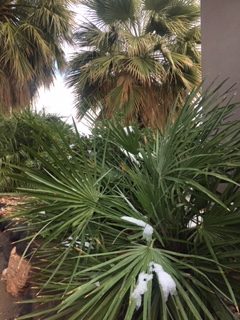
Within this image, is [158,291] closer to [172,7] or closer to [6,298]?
[6,298]

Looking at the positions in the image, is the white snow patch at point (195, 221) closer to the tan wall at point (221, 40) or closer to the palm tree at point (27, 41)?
the tan wall at point (221, 40)

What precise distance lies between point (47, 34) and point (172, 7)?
3.61 m

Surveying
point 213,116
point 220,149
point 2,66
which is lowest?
point 220,149

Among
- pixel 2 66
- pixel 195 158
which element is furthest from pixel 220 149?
pixel 2 66

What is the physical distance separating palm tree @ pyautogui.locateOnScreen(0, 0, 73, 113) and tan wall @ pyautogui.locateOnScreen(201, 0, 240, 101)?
6.94 meters

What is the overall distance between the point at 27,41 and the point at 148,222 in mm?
9202

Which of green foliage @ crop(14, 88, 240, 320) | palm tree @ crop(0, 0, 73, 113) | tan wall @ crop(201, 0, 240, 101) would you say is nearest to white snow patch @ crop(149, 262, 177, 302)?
green foliage @ crop(14, 88, 240, 320)

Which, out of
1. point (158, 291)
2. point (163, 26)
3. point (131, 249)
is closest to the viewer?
point (158, 291)

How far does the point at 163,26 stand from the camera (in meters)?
9.84

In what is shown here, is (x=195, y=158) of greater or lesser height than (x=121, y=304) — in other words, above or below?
above

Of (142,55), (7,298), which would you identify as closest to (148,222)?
(7,298)

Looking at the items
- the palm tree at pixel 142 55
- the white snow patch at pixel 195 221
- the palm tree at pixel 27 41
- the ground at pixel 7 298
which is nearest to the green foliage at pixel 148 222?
the white snow patch at pixel 195 221

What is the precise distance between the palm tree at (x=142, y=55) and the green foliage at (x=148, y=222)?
6.15 m

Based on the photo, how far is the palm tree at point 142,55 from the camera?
934cm
